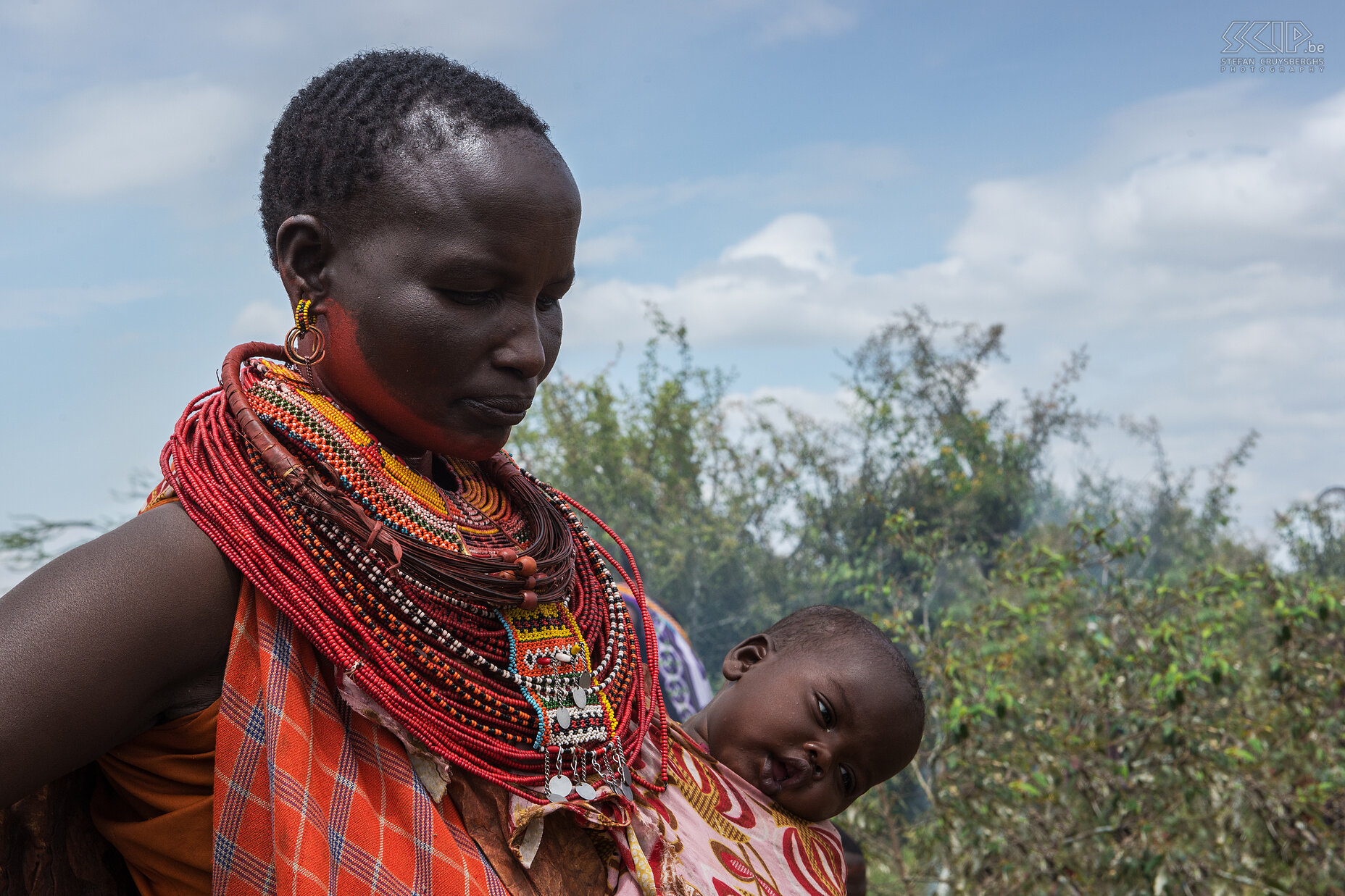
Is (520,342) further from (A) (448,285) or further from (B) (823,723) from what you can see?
(B) (823,723)

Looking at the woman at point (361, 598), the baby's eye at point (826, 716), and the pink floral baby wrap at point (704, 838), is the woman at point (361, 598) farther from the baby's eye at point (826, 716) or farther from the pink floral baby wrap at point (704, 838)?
the baby's eye at point (826, 716)

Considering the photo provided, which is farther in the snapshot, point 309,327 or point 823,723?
point 823,723

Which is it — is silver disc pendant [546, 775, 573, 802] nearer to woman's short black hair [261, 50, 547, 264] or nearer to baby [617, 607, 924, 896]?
baby [617, 607, 924, 896]

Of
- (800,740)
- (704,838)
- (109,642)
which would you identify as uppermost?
(109,642)

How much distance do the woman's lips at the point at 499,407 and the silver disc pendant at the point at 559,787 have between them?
0.45m

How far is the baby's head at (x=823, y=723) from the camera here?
196 centimetres

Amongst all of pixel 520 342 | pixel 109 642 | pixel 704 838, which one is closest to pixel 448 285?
pixel 520 342

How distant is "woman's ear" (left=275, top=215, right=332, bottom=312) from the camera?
1.41m

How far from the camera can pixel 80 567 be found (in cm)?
118

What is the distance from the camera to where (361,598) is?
4.25ft

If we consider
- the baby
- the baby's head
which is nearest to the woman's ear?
the baby

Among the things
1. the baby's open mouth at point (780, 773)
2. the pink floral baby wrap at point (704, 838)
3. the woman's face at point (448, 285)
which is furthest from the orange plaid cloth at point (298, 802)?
the baby's open mouth at point (780, 773)

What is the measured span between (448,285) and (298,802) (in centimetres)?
61

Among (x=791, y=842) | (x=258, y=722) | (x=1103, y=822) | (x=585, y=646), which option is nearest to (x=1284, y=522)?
(x=1103, y=822)
